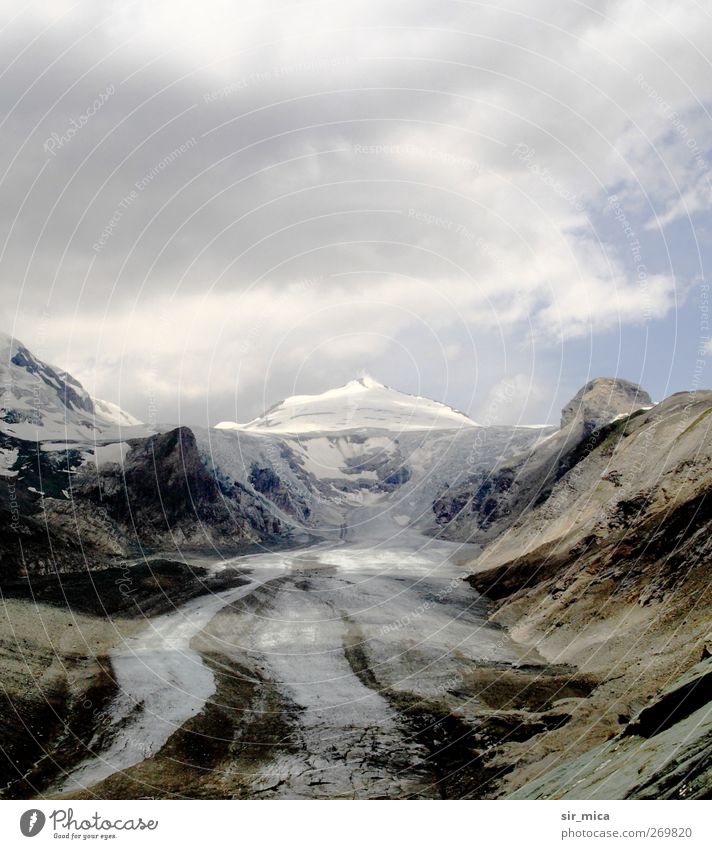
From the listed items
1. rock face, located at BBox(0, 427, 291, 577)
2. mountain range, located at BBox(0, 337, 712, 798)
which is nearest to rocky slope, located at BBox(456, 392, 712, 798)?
mountain range, located at BBox(0, 337, 712, 798)

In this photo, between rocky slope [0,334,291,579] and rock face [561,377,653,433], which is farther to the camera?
rock face [561,377,653,433]

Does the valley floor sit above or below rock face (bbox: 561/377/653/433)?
below

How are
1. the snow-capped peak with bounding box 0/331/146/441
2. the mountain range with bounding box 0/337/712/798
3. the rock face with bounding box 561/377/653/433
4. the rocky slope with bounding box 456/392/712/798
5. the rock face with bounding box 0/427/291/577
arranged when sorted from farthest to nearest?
the snow-capped peak with bounding box 0/331/146/441
the rock face with bounding box 561/377/653/433
the rock face with bounding box 0/427/291/577
the mountain range with bounding box 0/337/712/798
the rocky slope with bounding box 456/392/712/798

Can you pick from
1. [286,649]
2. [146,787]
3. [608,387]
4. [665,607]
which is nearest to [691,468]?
[665,607]

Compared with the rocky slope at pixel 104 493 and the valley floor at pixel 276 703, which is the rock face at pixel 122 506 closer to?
the rocky slope at pixel 104 493

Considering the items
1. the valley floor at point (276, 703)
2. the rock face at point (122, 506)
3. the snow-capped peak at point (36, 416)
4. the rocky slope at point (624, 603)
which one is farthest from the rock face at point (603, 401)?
the snow-capped peak at point (36, 416)

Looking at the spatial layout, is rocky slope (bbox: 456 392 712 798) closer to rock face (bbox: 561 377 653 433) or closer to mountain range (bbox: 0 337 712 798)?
mountain range (bbox: 0 337 712 798)
